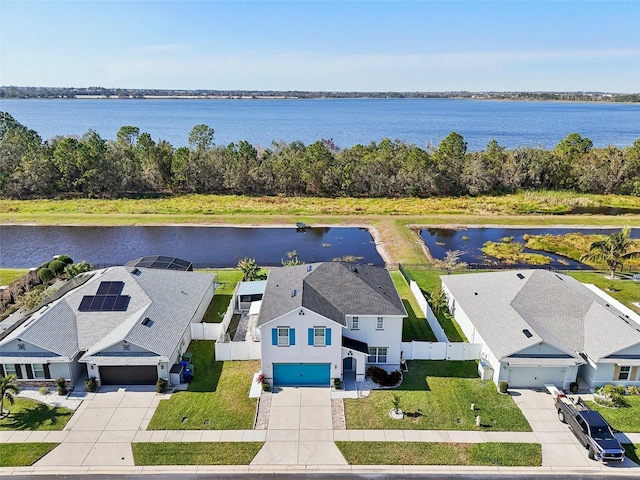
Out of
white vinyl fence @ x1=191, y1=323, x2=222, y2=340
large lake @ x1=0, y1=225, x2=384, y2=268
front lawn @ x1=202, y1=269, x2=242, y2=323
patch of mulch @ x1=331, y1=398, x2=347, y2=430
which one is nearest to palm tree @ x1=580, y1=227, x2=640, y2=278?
large lake @ x1=0, y1=225, x2=384, y2=268

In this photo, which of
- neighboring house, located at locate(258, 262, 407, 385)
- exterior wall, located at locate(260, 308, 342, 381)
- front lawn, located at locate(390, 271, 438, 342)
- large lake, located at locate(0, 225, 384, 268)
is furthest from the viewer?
large lake, located at locate(0, 225, 384, 268)

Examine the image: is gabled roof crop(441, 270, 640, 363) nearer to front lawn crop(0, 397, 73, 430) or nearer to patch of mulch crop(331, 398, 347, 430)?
patch of mulch crop(331, 398, 347, 430)

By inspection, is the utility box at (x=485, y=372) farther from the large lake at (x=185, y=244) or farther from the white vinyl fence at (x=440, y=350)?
the large lake at (x=185, y=244)

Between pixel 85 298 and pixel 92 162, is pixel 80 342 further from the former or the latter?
pixel 92 162

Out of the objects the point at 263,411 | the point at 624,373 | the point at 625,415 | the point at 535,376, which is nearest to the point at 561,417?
the point at 535,376

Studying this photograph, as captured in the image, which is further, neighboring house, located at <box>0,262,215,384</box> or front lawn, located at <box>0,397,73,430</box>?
neighboring house, located at <box>0,262,215,384</box>

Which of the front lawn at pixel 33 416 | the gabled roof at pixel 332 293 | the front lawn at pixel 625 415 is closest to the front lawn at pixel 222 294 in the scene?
the gabled roof at pixel 332 293

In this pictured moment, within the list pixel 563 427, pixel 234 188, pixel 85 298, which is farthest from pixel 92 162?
pixel 563 427
